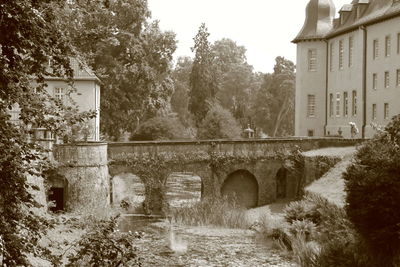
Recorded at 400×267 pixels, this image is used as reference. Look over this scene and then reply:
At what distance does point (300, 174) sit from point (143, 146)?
8.18 m

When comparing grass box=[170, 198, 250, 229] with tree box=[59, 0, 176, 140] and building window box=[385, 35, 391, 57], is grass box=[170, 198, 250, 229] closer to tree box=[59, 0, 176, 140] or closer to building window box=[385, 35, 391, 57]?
tree box=[59, 0, 176, 140]

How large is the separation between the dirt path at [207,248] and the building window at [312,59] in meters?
23.1

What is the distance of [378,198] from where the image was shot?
57.0 ft

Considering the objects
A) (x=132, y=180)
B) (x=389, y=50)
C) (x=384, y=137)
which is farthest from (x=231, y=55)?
(x=384, y=137)

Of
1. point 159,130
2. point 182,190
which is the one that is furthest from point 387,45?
point 182,190

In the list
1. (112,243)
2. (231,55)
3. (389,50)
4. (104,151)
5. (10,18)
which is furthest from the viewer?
(231,55)

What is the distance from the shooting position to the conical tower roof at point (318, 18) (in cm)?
5059

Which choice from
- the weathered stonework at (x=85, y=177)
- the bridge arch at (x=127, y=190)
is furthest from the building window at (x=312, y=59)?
the weathered stonework at (x=85, y=177)

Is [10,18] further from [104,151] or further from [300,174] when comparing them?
[300,174]

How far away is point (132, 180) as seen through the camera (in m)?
52.8

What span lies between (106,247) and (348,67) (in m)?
41.5

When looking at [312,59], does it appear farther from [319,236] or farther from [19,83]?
[19,83]

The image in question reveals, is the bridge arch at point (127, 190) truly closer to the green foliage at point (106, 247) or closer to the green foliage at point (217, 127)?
the green foliage at point (217, 127)

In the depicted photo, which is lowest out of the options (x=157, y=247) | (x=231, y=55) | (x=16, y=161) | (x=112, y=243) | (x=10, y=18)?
(x=157, y=247)
